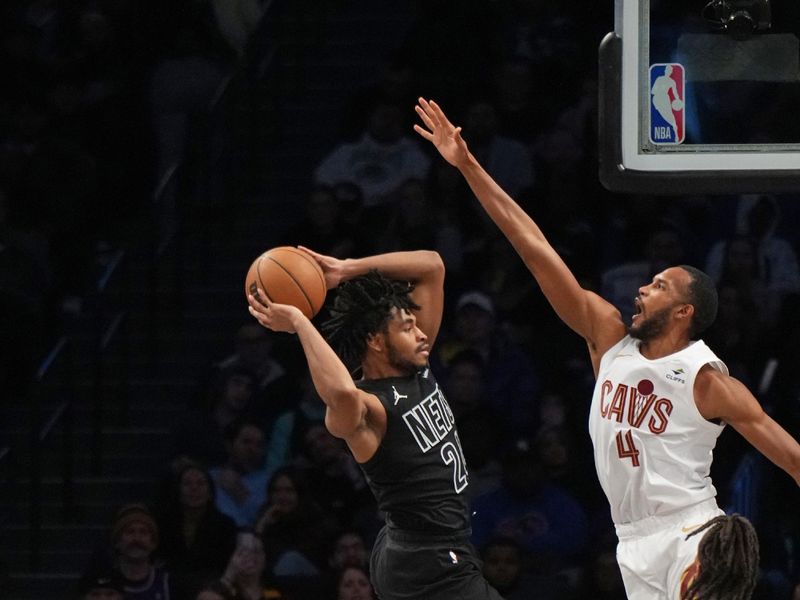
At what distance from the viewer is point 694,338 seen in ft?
20.4

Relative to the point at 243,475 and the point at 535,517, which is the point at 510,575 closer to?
the point at 535,517

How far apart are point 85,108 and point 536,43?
2882mm

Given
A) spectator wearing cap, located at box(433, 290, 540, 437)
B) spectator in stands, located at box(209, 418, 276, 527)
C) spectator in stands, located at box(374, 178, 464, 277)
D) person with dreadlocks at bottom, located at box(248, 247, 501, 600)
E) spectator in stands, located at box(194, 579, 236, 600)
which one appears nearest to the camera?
person with dreadlocks at bottom, located at box(248, 247, 501, 600)

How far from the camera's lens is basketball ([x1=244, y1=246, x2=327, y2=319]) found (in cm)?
589

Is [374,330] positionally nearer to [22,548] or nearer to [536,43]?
[22,548]

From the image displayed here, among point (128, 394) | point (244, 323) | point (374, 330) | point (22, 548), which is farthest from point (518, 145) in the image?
point (374, 330)

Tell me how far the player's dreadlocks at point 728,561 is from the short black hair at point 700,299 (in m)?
0.86

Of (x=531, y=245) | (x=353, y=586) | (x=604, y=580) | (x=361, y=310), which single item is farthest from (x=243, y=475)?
(x=531, y=245)

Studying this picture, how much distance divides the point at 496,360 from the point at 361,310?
326 centimetres

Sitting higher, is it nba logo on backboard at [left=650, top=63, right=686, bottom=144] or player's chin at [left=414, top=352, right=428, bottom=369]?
nba logo on backboard at [left=650, top=63, right=686, bottom=144]

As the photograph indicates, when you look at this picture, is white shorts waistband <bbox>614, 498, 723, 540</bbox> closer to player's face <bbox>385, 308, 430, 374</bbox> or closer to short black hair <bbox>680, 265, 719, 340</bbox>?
short black hair <bbox>680, 265, 719, 340</bbox>

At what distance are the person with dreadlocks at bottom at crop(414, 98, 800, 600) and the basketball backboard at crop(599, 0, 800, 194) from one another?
0.39 metres

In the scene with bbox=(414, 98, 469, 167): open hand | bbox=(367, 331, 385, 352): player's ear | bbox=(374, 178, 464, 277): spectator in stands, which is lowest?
bbox=(367, 331, 385, 352): player's ear

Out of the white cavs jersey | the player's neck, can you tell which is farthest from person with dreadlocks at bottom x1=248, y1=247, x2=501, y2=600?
the player's neck
